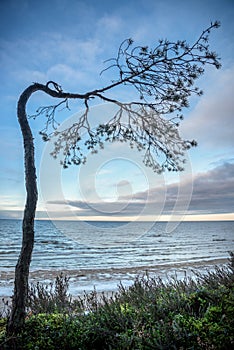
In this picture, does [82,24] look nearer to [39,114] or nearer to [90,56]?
[90,56]

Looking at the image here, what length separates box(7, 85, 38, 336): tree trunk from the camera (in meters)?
3.62

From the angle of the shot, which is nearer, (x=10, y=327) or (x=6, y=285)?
(x=10, y=327)

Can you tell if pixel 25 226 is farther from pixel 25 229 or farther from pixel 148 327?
pixel 148 327

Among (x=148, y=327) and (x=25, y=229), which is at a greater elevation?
(x=25, y=229)

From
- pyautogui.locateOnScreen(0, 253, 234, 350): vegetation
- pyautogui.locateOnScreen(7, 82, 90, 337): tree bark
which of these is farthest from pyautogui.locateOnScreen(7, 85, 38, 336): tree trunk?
pyautogui.locateOnScreen(0, 253, 234, 350): vegetation

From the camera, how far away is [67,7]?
16.1 feet

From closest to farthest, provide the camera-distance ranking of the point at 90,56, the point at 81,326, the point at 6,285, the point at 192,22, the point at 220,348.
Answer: the point at 220,348
the point at 81,326
the point at 192,22
the point at 90,56
the point at 6,285

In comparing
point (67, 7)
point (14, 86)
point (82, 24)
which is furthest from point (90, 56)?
point (14, 86)

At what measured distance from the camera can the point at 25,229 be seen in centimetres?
382

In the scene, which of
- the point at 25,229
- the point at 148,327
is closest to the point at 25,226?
the point at 25,229

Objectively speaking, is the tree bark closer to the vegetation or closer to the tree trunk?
the tree trunk

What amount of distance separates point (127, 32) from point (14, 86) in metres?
3.04

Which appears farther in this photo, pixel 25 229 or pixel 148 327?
pixel 25 229

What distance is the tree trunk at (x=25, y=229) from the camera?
11.9 ft
